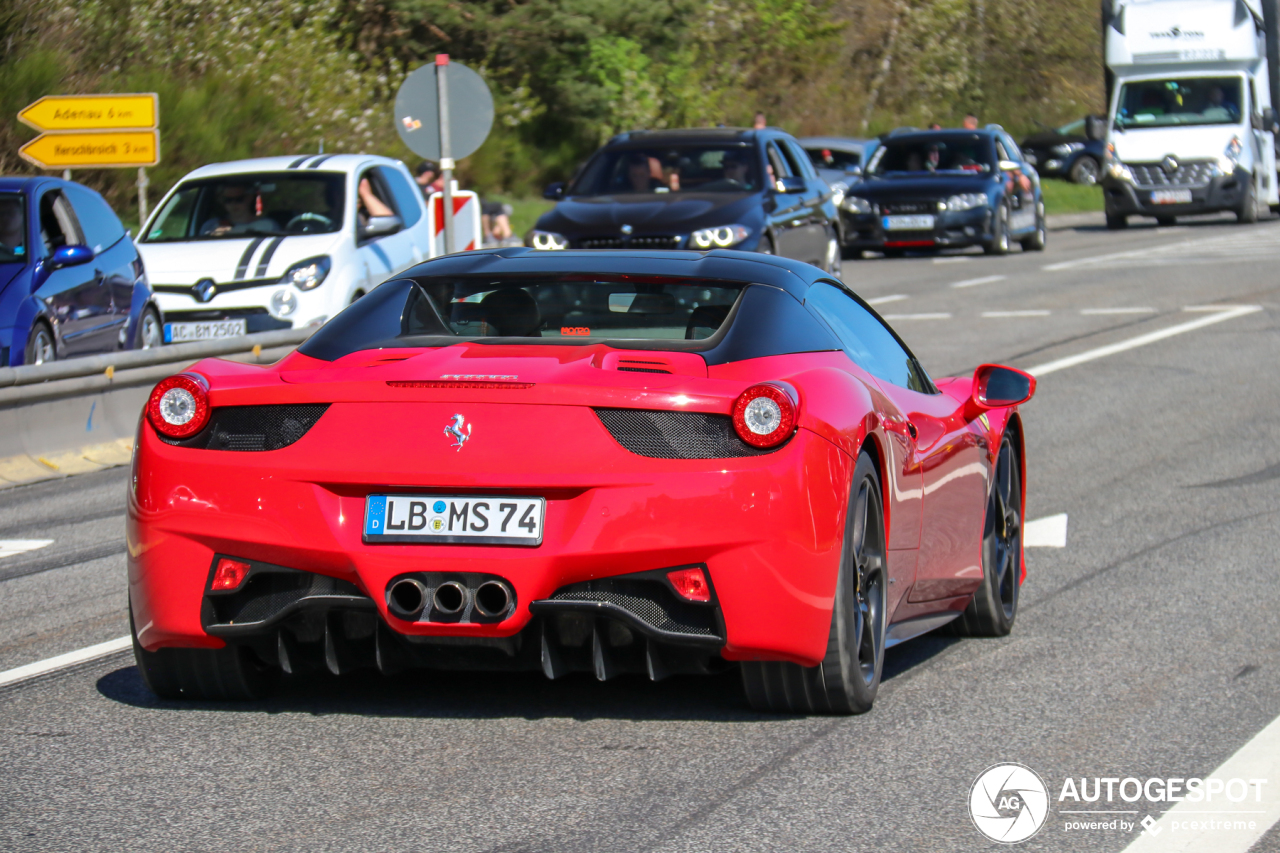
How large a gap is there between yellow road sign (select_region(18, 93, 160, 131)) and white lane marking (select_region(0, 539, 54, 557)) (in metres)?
10.6

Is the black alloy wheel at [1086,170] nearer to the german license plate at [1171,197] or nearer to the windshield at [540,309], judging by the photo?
the german license plate at [1171,197]

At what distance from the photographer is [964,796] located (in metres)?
4.55

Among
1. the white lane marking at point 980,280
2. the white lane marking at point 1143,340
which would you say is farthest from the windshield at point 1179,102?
the white lane marking at point 1143,340

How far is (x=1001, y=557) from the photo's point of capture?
665cm

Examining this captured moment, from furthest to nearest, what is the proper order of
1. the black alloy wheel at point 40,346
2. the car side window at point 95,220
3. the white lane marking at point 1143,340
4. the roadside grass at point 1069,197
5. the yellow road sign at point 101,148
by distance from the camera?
A: the roadside grass at point 1069,197 → the yellow road sign at point 101,148 → the white lane marking at point 1143,340 → the car side window at point 95,220 → the black alloy wheel at point 40,346

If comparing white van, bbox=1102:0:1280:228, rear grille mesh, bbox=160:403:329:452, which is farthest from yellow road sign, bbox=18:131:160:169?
white van, bbox=1102:0:1280:228

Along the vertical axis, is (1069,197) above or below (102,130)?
below

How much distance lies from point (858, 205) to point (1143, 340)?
11711 mm

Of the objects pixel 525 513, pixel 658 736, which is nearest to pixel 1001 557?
pixel 658 736

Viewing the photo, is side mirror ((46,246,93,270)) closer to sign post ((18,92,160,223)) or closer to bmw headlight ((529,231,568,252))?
bmw headlight ((529,231,568,252))

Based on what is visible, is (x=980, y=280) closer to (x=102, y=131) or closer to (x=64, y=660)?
(x=102, y=131)

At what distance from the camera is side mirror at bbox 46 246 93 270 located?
12.4 m

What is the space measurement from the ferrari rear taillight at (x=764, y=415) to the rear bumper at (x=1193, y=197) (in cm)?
3007

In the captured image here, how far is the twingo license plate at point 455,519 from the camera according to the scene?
4.70 metres
